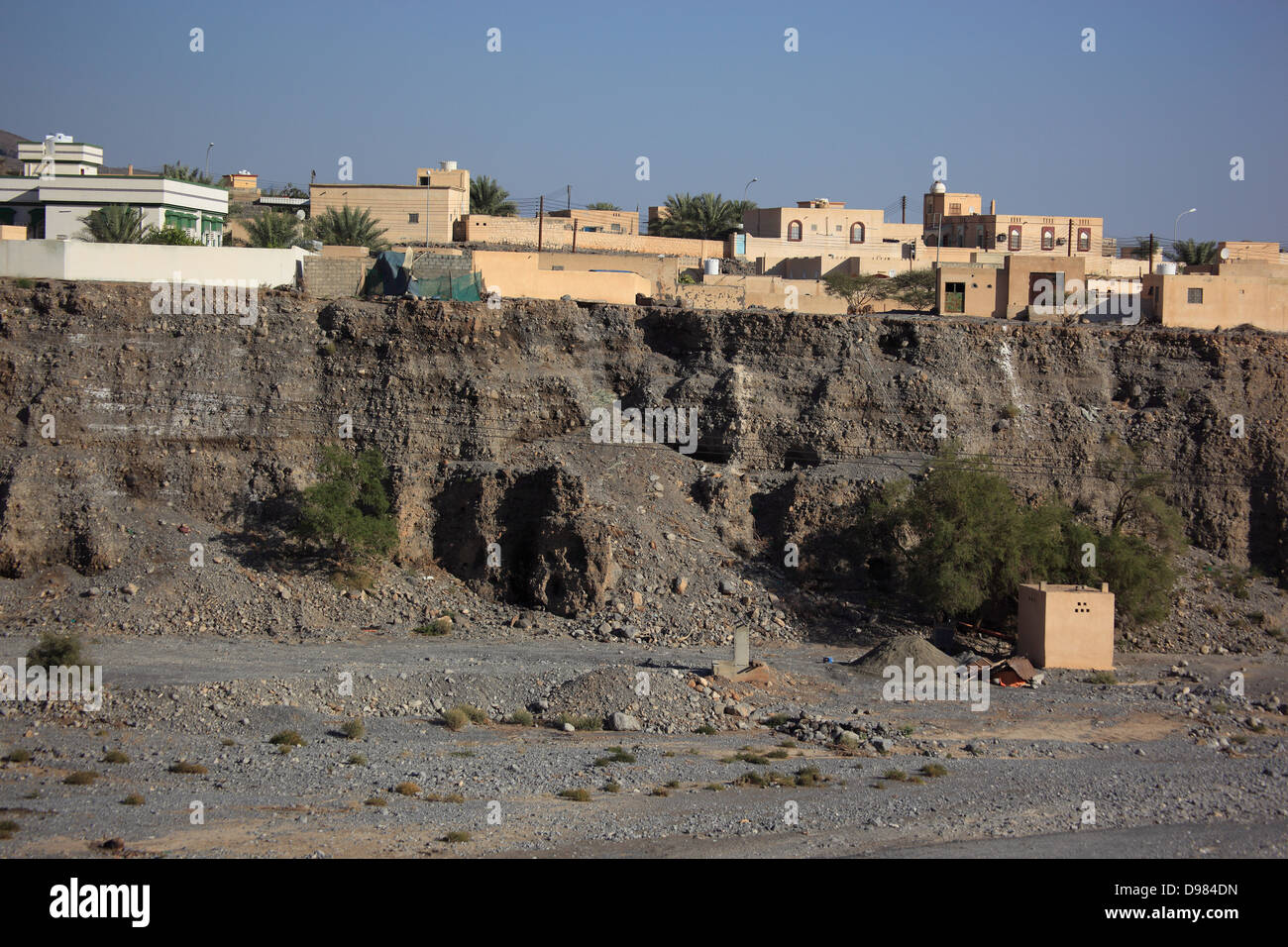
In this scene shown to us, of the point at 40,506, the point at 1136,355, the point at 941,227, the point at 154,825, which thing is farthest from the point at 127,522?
the point at 941,227

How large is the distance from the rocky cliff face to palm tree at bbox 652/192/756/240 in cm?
2111

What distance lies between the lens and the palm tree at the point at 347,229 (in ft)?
136

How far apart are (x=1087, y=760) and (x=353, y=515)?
14.8 m

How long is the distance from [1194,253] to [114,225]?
3859 centimetres

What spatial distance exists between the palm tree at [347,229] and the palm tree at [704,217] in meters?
14.5

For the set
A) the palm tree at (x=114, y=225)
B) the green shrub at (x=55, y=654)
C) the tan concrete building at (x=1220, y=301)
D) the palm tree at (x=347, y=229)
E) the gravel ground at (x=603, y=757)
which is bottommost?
the gravel ground at (x=603, y=757)

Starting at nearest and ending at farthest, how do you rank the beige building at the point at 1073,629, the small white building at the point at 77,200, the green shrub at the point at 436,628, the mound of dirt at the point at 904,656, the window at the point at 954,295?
the mound of dirt at the point at 904,656 → the beige building at the point at 1073,629 → the green shrub at the point at 436,628 → the window at the point at 954,295 → the small white building at the point at 77,200

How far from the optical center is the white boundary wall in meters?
30.3

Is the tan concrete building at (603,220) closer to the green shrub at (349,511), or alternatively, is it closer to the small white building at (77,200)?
the small white building at (77,200)

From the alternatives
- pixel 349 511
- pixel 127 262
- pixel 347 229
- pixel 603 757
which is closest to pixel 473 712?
pixel 603 757

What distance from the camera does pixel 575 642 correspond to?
2467 cm

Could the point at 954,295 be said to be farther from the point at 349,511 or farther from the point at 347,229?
the point at 347,229

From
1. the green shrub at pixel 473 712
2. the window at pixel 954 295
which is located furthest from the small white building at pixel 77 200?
the green shrub at pixel 473 712

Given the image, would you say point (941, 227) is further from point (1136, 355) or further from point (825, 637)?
point (825, 637)
